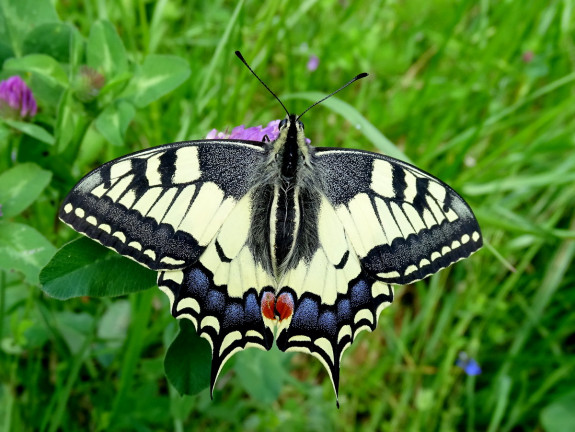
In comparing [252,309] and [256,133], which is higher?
[256,133]

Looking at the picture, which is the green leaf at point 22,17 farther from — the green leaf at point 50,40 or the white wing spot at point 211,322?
the white wing spot at point 211,322

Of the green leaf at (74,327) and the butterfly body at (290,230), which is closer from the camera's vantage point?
the butterfly body at (290,230)

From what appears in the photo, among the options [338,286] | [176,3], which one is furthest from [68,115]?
[176,3]

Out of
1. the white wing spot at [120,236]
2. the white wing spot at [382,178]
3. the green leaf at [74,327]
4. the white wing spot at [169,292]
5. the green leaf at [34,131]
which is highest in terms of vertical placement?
the white wing spot at [382,178]

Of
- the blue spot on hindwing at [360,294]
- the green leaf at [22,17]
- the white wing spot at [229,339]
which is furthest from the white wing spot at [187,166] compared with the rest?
the green leaf at [22,17]

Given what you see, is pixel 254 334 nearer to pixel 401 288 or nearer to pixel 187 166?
pixel 187 166

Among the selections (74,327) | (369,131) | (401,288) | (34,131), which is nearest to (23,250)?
(34,131)

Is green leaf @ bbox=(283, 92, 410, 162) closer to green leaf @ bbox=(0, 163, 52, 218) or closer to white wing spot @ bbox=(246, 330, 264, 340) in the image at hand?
white wing spot @ bbox=(246, 330, 264, 340)

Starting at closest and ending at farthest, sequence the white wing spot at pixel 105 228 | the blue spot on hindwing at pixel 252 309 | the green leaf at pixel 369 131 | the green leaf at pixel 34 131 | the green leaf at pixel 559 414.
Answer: the white wing spot at pixel 105 228 < the blue spot on hindwing at pixel 252 309 < the green leaf at pixel 34 131 < the green leaf at pixel 369 131 < the green leaf at pixel 559 414
